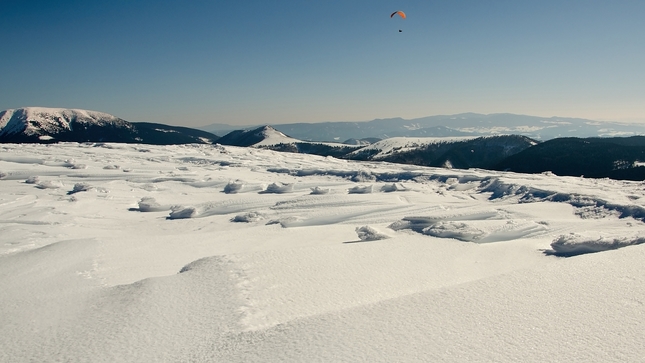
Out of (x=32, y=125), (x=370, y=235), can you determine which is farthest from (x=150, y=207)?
(x=32, y=125)

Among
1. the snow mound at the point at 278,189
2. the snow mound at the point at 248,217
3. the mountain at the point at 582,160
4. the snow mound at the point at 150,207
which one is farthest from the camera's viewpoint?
the mountain at the point at 582,160

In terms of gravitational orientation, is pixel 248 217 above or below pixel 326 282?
below

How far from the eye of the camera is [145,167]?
79.3ft

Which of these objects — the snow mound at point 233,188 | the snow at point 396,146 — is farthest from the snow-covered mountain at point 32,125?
the snow mound at point 233,188

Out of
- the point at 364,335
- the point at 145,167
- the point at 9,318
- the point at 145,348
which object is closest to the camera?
the point at 364,335

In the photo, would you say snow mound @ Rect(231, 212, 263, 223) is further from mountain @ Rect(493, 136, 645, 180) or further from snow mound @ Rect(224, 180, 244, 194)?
mountain @ Rect(493, 136, 645, 180)

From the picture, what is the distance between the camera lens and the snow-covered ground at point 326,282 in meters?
3.78

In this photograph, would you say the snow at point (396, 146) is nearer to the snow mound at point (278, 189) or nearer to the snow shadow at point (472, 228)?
the snow mound at point (278, 189)

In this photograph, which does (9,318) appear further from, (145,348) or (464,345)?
(464,345)

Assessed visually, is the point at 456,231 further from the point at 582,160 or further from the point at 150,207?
the point at 582,160

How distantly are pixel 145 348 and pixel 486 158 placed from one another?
154167 millimetres

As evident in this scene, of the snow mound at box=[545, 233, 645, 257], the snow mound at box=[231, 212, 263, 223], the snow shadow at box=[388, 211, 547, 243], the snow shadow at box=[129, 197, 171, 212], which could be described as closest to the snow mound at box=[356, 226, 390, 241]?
the snow shadow at box=[388, 211, 547, 243]

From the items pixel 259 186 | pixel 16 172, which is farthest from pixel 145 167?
pixel 259 186

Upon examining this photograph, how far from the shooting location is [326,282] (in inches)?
234
